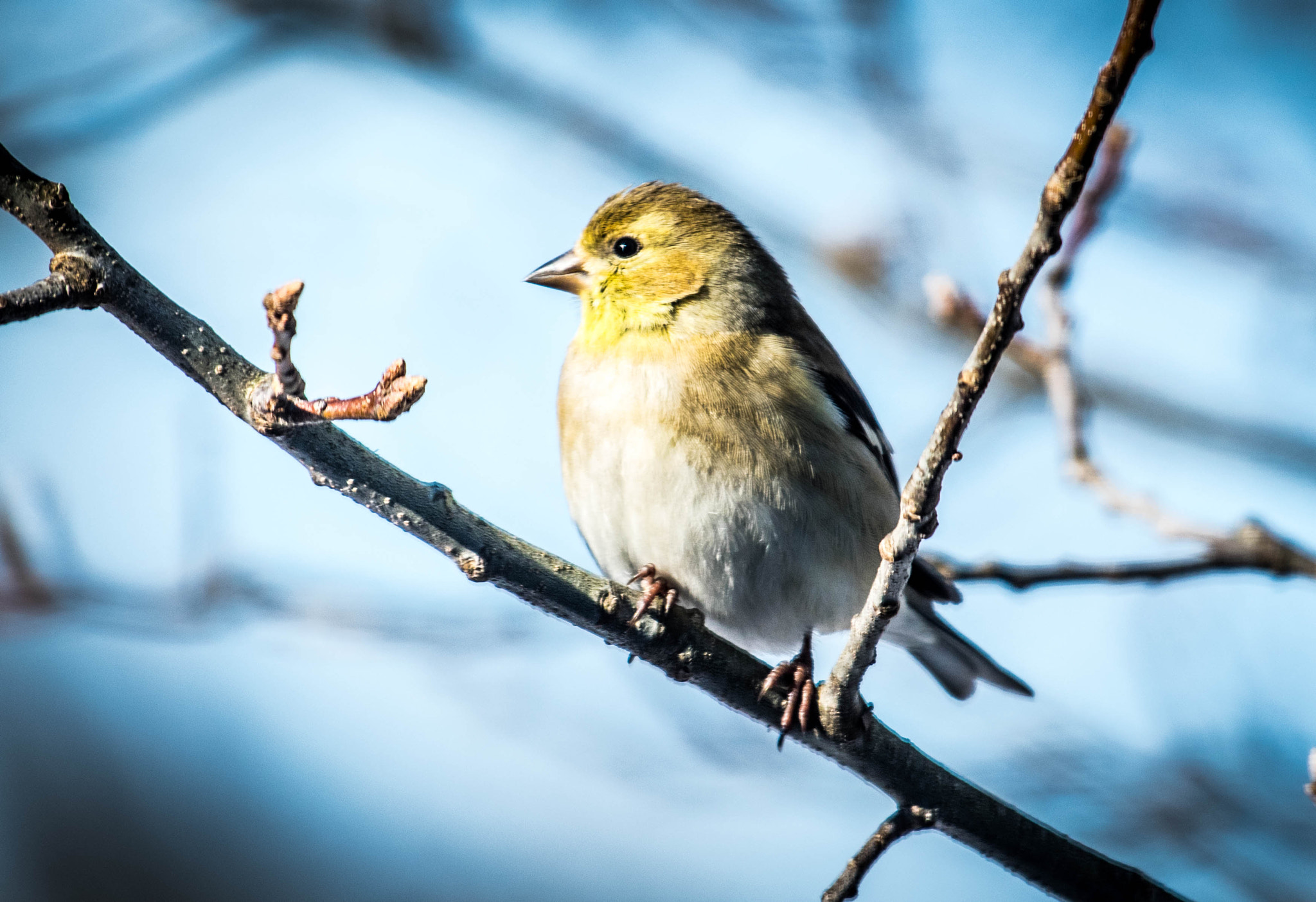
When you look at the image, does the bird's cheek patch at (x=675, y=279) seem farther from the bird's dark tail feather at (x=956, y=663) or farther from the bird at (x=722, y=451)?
the bird's dark tail feather at (x=956, y=663)

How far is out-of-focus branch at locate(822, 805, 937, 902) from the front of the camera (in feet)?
8.89

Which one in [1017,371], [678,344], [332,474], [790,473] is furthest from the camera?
[1017,371]

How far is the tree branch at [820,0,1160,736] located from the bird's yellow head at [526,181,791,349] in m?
1.58

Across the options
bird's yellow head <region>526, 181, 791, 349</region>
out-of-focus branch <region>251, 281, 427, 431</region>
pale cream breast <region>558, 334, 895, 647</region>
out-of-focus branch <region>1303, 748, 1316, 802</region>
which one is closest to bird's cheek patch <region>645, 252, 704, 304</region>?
bird's yellow head <region>526, 181, 791, 349</region>

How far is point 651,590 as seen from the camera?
3441mm

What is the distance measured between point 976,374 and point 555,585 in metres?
1.09

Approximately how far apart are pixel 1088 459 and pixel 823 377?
92 cm

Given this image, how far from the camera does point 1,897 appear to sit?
746cm

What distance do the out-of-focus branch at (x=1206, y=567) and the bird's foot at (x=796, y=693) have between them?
2.37ft

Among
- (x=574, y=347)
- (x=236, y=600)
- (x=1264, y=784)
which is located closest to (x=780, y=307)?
(x=574, y=347)

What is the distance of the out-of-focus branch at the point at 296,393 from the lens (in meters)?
1.67

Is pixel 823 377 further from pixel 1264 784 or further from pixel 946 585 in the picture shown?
pixel 1264 784

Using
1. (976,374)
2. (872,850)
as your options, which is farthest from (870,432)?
(976,374)

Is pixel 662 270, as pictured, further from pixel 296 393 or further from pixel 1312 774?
pixel 1312 774
